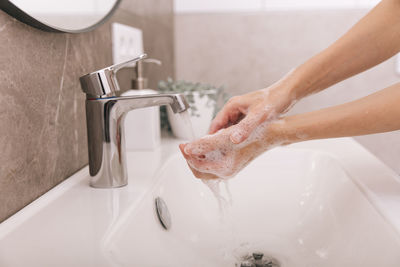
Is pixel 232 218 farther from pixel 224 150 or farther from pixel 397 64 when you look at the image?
pixel 397 64

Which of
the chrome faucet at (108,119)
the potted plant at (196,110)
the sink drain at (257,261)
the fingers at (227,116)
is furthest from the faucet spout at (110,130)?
the potted plant at (196,110)

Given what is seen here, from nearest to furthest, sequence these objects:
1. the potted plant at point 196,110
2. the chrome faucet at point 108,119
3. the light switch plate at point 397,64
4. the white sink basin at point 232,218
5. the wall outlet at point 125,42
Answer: the white sink basin at point 232,218 → the chrome faucet at point 108,119 → the wall outlet at point 125,42 → the potted plant at point 196,110 → the light switch plate at point 397,64

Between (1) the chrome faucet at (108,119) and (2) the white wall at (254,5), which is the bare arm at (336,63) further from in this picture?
(2) the white wall at (254,5)

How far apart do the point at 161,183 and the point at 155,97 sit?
0.19 meters

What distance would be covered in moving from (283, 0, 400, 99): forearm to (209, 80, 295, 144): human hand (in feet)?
0.06

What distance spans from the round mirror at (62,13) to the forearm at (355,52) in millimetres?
359

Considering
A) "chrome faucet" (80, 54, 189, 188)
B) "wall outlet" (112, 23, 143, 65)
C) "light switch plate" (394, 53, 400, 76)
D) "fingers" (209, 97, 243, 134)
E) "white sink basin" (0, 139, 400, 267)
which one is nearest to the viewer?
"white sink basin" (0, 139, 400, 267)

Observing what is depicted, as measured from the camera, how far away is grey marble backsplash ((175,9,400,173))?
138cm

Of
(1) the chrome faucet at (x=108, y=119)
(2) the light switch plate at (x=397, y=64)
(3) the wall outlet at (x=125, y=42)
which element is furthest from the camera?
(2) the light switch plate at (x=397, y=64)

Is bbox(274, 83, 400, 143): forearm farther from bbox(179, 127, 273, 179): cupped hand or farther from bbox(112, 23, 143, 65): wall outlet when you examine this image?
bbox(112, 23, 143, 65): wall outlet

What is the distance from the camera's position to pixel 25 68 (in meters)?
0.52

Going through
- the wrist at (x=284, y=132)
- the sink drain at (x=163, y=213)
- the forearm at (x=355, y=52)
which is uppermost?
the forearm at (x=355, y=52)

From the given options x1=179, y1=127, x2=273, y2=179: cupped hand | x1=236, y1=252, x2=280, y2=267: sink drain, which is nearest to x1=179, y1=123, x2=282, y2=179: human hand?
x1=179, y1=127, x2=273, y2=179: cupped hand

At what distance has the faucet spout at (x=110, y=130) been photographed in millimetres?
581
